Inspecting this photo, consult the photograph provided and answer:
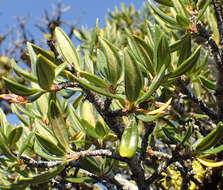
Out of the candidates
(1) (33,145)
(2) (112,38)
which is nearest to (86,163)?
(1) (33,145)

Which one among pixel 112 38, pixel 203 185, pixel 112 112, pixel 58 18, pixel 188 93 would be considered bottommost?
pixel 203 185

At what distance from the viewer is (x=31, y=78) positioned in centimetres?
47

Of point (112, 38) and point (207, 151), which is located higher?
point (112, 38)

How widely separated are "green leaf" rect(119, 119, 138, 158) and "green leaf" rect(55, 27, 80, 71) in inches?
7.5

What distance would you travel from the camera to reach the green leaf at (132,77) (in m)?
0.47

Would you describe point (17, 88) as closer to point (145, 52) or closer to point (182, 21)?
point (145, 52)

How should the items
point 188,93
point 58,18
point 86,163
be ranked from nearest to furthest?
point 86,163 < point 188,93 < point 58,18

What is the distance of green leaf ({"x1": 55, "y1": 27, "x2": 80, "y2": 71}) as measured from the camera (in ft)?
1.95

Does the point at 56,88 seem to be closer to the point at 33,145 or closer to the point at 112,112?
the point at 112,112

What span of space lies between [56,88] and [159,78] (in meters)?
0.21

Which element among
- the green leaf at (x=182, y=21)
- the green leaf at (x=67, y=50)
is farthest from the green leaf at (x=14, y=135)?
the green leaf at (x=182, y=21)

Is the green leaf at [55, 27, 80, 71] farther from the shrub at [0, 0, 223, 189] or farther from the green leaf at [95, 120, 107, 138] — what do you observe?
the green leaf at [95, 120, 107, 138]

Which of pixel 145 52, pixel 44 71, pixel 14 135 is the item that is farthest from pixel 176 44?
pixel 14 135

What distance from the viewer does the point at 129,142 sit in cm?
47
